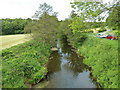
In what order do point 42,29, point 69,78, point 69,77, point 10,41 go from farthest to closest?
point 10,41 < point 42,29 < point 69,77 < point 69,78

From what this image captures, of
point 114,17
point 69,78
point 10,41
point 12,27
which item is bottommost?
point 69,78

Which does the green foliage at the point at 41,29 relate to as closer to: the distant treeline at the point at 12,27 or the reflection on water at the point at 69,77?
the reflection on water at the point at 69,77

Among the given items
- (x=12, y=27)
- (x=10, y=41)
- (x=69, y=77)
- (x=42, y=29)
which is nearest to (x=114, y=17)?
(x=69, y=77)

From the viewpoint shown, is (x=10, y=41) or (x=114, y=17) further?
(x=10, y=41)

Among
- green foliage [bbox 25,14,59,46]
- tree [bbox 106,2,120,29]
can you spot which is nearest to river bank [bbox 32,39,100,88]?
tree [bbox 106,2,120,29]

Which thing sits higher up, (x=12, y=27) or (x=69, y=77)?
(x=12, y=27)

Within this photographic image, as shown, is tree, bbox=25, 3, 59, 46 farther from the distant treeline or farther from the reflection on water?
Answer: the distant treeline

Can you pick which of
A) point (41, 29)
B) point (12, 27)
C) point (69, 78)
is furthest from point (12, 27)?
point (69, 78)

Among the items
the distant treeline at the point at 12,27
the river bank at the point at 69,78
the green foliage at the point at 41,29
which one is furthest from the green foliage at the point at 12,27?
the river bank at the point at 69,78

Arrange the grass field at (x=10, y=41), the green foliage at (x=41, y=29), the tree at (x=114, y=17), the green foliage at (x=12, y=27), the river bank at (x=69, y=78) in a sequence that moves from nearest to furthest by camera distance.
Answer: the tree at (x=114, y=17), the river bank at (x=69, y=78), the green foliage at (x=41, y=29), the grass field at (x=10, y=41), the green foliage at (x=12, y=27)

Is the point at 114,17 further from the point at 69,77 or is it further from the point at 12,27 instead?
the point at 12,27

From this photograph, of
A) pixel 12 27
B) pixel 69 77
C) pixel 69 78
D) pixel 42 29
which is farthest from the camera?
pixel 12 27

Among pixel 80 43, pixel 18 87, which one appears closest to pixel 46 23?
pixel 80 43

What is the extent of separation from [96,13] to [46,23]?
14.0 metres
